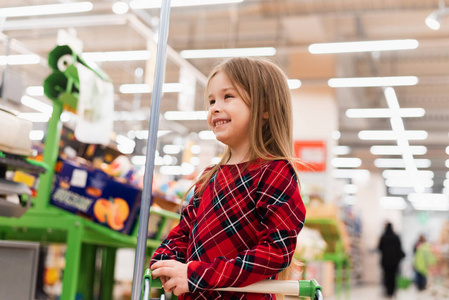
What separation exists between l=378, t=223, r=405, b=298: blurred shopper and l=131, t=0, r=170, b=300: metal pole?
428 inches

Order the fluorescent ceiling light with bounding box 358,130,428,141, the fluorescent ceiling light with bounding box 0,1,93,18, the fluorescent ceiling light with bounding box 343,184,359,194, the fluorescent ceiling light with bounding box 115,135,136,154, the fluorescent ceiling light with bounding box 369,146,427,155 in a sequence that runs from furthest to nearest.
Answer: the fluorescent ceiling light with bounding box 343,184,359,194 → the fluorescent ceiling light with bounding box 369,146,427,155 → the fluorescent ceiling light with bounding box 358,130,428,141 → the fluorescent ceiling light with bounding box 0,1,93,18 → the fluorescent ceiling light with bounding box 115,135,136,154

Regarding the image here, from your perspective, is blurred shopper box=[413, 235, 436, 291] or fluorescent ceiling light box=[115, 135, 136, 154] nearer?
fluorescent ceiling light box=[115, 135, 136, 154]

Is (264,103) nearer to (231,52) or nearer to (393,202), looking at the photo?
(231,52)

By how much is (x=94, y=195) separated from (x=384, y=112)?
10486mm

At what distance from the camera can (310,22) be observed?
29.5 ft

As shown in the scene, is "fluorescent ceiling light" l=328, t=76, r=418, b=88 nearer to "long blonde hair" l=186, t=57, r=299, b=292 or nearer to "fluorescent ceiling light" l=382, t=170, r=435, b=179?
"long blonde hair" l=186, t=57, r=299, b=292

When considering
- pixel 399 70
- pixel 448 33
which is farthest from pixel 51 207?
pixel 399 70

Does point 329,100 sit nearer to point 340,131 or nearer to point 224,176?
point 340,131

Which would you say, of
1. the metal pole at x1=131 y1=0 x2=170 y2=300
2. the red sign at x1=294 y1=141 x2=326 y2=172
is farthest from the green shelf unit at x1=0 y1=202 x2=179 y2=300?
the red sign at x1=294 y1=141 x2=326 y2=172

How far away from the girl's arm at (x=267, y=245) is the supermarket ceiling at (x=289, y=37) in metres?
4.71

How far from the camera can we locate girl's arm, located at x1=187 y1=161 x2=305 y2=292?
1.19m

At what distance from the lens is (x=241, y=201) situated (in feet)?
4.40

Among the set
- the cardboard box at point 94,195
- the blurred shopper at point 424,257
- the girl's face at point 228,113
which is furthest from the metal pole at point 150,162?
the blurred shopper at point 424,257

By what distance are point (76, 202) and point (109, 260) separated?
159cm
